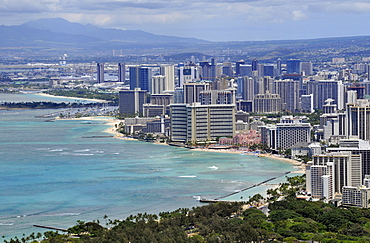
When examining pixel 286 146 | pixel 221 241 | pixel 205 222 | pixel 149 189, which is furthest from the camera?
pixel 286 146

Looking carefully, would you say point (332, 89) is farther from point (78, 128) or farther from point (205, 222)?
point (205, 222)

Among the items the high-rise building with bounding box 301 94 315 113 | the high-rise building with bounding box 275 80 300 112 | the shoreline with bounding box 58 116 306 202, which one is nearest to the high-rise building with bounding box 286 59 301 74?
the high-rise building with bounding box 275 80 300 112

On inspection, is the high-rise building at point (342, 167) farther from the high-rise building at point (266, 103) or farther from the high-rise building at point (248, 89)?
the high-rise building at point (248, 89)

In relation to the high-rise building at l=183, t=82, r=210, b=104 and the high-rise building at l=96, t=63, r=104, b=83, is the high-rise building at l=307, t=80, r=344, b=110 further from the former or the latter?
the high-rise building at l=96, t=63, r=104, b=83

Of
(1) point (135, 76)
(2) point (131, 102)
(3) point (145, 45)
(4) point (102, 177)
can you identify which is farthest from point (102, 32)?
(4) point (102, 177)

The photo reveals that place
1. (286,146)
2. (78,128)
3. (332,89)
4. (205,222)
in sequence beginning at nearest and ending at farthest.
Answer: (205,222)
(286,146)
(78,128)
(332,89)

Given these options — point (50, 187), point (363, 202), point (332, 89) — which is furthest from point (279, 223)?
point (332, 89)

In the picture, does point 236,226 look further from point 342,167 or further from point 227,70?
point 227,70
